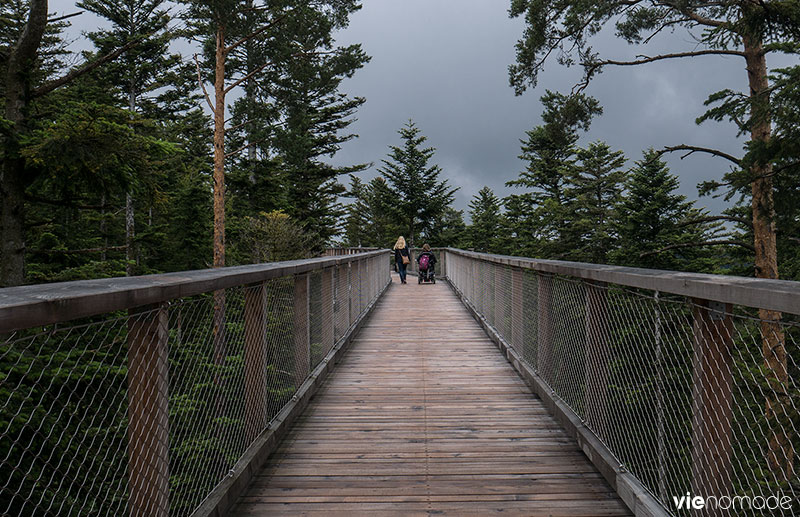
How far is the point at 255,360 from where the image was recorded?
12.5 ft

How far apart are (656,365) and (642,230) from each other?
77.6ft

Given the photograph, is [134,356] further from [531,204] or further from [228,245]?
[531,204]

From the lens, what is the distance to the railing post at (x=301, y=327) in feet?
16.1

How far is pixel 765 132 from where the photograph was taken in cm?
1325

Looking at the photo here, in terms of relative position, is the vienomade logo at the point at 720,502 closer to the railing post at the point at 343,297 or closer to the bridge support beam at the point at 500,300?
the bridge support beam at the point at 500,300

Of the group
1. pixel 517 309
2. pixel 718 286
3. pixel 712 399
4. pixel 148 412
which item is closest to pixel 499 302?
pixel 517 309

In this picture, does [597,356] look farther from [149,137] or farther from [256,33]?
[256,33]

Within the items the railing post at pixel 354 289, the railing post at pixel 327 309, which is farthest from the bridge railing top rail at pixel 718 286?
the railing post at pixel 354 289

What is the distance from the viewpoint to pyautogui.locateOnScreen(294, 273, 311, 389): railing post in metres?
4.89

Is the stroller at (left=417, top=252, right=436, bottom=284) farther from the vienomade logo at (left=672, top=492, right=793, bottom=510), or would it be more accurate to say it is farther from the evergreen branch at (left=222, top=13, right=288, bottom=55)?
the vienomade logo at (left=672, top=492, right=793, bottom=510)

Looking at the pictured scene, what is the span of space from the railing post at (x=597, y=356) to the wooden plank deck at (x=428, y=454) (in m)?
0.29

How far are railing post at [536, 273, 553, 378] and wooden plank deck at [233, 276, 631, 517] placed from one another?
0.35m

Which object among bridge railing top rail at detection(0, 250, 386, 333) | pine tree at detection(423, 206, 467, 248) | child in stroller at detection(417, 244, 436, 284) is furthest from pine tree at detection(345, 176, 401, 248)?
bridge railing top rail at detection(0, 250, 386, 333)

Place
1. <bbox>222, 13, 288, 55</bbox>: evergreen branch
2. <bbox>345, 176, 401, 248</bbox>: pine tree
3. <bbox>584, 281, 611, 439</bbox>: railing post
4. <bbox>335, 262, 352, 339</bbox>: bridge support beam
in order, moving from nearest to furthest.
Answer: <bbox>584, 281, 611, 439</bbox>: railing post
<bbox>335, 262, 352, 339</bbox>: bridge support beam
<bbox>222, 13, 288, 55</bbox>: evergreen branch
<bbox>345, 176, 401, 248</bbox>: pine tree
